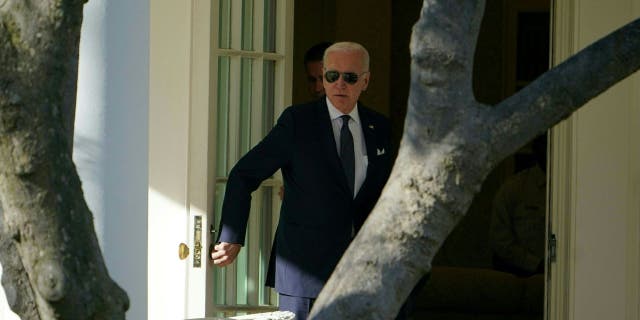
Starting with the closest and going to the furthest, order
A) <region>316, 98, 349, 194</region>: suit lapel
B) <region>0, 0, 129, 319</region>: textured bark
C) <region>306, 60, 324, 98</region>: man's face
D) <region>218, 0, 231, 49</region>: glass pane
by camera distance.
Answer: <region>0, 0, 129, 319</region>: textured bark < <region>316, 98, 349, 194</region>: suit lapel < <region>218, 0, 231, 49</region>: glass pane < <region>306, 60, 324, 98</region>: man's face

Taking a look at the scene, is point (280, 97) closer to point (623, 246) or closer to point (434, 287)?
point (623, 246)

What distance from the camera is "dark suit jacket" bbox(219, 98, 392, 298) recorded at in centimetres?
596

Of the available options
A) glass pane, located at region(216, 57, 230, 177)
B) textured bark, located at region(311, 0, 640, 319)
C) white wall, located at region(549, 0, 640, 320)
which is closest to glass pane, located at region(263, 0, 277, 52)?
glass pane, located at region(216, 57, 230, 177)

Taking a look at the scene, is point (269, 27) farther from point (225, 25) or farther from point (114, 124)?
point (114, 124)

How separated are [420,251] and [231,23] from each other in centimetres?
391

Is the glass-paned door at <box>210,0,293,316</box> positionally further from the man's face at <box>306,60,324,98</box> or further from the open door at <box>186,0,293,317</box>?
the man's face at <box>306,60,324,98</box>

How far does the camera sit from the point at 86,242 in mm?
2689

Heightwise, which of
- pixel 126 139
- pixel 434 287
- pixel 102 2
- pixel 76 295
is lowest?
pixel 434 287

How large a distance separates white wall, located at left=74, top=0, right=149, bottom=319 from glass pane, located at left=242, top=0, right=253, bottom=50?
1.70 meters

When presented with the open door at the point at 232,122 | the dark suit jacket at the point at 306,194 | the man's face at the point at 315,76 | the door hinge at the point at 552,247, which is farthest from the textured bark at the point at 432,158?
the man's face at the point at 315,76

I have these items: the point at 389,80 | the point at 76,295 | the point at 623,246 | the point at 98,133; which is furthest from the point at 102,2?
the point at 389,80

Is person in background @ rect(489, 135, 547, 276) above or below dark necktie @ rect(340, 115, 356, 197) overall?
below

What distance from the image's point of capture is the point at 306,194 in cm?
605

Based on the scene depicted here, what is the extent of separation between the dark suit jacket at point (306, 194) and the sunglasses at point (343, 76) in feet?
0.44
